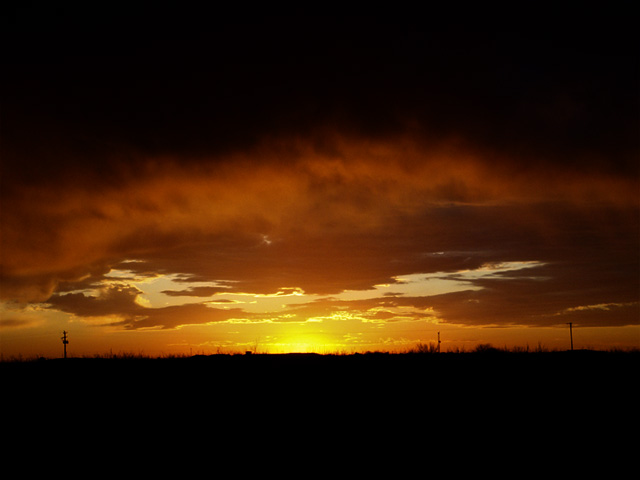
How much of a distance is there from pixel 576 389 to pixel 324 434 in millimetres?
7893

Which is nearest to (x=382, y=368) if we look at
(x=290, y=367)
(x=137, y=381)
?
(x=290, y=367)

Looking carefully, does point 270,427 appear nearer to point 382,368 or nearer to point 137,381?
Answer: point 137,381

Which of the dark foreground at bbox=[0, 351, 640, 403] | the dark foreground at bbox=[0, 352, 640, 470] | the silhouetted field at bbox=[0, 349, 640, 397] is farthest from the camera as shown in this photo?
the silhouetted field at bbox=[0, 349, 640, 397]

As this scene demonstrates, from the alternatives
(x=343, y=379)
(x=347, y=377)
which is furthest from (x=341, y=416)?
(x=347, y=377)

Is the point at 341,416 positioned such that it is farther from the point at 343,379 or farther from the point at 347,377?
the point at 347,377

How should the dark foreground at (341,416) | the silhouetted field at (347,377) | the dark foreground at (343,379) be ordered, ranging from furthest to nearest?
the silhouetted field at (347,377), the dark foreground at (343,379), the dark foreground at (341,416)

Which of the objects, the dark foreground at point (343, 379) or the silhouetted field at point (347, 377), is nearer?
the dark foreground at point (343, 379)

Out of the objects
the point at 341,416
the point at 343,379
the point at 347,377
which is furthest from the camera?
the point at 347,377

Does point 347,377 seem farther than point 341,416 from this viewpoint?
Yes

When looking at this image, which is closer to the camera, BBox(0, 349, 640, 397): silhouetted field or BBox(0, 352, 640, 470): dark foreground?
BBox(0, 352, 640, 470): dark foreground

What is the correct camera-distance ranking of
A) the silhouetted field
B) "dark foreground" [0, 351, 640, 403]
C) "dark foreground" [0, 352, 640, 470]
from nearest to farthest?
"dark foreground" [0, 352, 640, 470] < "dark foreground" [0, 351, 640, 403] < the silhouetted field

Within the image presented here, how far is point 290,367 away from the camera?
1934cm

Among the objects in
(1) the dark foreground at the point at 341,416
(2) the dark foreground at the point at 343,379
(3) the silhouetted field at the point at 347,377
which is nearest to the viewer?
(1) the dark foreground at the point at 341,416

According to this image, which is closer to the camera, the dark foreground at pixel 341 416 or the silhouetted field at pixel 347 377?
the dark foreground at pixel 341 416
